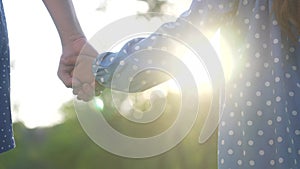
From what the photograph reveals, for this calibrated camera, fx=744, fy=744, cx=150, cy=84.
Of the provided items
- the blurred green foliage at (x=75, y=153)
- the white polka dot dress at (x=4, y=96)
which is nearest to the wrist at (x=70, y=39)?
the white polka dot dress at (x=4, y=96)

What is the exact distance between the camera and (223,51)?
64.6 inches

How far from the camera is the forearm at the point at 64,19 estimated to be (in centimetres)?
214

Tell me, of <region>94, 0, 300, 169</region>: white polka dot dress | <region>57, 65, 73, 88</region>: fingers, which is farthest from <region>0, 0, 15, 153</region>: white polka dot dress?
<region>94, 0, 300, 169</region>: white polka dot dress

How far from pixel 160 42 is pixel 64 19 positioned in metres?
0.56

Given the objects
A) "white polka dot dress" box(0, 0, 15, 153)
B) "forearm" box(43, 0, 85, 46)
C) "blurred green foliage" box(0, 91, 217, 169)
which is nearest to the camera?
"white polka dot dress" box(0, 0, 15, 153)

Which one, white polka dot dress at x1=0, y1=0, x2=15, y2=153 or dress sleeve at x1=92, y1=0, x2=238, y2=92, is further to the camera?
white polka dot dress at x1=0, y1=0, x2=15, y2=153

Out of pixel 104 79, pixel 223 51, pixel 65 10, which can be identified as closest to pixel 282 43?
pixel 223 51

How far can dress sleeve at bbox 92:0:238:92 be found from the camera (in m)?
1.61

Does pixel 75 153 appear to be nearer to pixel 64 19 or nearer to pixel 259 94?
pixel 64 19

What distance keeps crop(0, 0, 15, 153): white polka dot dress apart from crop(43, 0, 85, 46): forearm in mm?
229

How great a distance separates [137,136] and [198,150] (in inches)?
33.9

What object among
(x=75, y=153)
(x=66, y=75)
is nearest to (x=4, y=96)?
(x=66, y=75)

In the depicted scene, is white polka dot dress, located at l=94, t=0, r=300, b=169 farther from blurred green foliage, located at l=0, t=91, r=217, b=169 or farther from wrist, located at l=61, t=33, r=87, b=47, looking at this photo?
blurred green foliage, located at l=0, t=91, r=217, b=169

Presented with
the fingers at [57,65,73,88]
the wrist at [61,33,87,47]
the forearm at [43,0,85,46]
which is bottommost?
the fingers at [57,65,73,88]
